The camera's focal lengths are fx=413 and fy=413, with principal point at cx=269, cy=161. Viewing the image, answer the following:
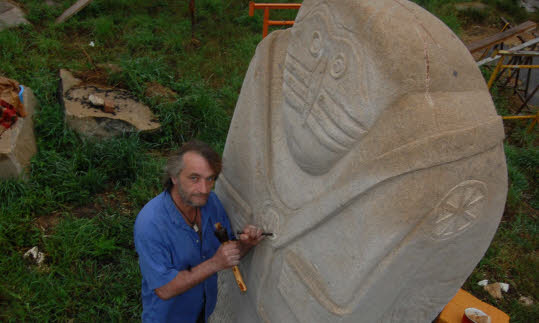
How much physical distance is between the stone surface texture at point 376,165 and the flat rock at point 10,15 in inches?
173

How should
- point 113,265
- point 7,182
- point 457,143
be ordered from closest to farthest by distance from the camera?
point 457,143, point 113,265, point 7,182

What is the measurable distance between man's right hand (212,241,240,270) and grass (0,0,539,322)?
3.91 ft

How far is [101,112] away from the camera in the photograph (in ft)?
11.5

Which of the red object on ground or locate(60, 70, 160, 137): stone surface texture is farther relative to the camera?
locate(60, 70, 160, 137): stone surface texture

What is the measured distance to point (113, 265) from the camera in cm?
274

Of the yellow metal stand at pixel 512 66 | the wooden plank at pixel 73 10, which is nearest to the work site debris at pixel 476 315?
the yellow metal stand at pixel 512 66

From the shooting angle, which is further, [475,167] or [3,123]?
[3,123]

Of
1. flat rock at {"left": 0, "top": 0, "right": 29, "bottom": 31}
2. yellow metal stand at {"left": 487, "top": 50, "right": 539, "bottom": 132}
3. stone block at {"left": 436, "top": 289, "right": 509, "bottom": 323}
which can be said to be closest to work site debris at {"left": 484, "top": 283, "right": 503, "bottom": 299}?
stone block at {"left": 436, "top": 289, "right": 509, "bottom": 323}

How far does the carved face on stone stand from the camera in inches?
49.0

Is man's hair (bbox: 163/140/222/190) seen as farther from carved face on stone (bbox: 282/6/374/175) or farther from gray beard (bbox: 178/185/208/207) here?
carved face on stone (bbox: 282/6/374/175)

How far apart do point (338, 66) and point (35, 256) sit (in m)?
2.42

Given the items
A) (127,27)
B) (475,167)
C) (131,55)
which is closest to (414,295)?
(475,167)

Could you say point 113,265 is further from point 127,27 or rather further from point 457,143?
point 127,27

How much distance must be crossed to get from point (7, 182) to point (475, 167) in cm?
308
